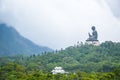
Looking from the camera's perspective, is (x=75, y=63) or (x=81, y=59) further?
(x=81, y=59)

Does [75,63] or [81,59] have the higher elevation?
[81,59]

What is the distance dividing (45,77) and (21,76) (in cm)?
410

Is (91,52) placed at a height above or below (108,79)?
above

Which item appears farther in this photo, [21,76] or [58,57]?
[58,57]

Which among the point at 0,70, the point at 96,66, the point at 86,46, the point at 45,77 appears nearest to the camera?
the point at 45,77

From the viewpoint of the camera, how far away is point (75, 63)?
95562mm

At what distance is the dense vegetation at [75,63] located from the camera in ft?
191

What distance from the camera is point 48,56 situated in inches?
4222

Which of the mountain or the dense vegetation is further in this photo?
the mountain

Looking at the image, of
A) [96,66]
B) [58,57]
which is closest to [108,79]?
[96,66]

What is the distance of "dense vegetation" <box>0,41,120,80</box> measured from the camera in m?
58.2

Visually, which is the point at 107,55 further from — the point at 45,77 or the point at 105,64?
the point at 45,77

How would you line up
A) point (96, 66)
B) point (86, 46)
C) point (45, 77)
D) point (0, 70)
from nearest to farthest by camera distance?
point (45, 77)
point (0, 70)
point (96, 66)
point (86, 46)

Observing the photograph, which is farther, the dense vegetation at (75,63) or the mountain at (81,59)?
the mountain at (81,59)
